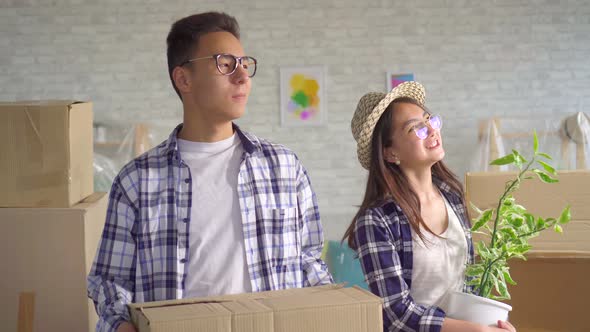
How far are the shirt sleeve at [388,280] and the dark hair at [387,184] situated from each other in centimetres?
6

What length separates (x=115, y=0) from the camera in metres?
6.71

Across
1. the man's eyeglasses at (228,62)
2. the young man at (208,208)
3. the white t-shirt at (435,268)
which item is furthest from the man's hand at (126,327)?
the white t-shirt at (435,268)

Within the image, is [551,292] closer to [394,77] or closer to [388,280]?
[388,280]

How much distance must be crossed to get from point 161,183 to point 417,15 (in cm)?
529

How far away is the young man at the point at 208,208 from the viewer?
5.69 ft

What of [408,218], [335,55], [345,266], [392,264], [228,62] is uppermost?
[335,55]

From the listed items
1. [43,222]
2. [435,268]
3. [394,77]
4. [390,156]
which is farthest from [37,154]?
[394,77]

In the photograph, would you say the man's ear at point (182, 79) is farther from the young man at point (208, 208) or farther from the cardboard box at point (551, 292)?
the cardboard box at point (551, 292)

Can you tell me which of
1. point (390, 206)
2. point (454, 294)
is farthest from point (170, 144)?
point (454, 294)

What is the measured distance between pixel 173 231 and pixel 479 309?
2.24ft

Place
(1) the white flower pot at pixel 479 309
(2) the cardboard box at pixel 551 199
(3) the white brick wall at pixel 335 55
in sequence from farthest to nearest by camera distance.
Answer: (3) the white brick wall at pixel 335 55
(2) the cardboard box at pixel 551 199
(1) the white flower pot at pixel 479 309

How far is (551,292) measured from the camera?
6.90 feet

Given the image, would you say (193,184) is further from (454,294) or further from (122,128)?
(122,128)

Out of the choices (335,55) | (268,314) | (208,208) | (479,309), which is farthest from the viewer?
(335,55)
